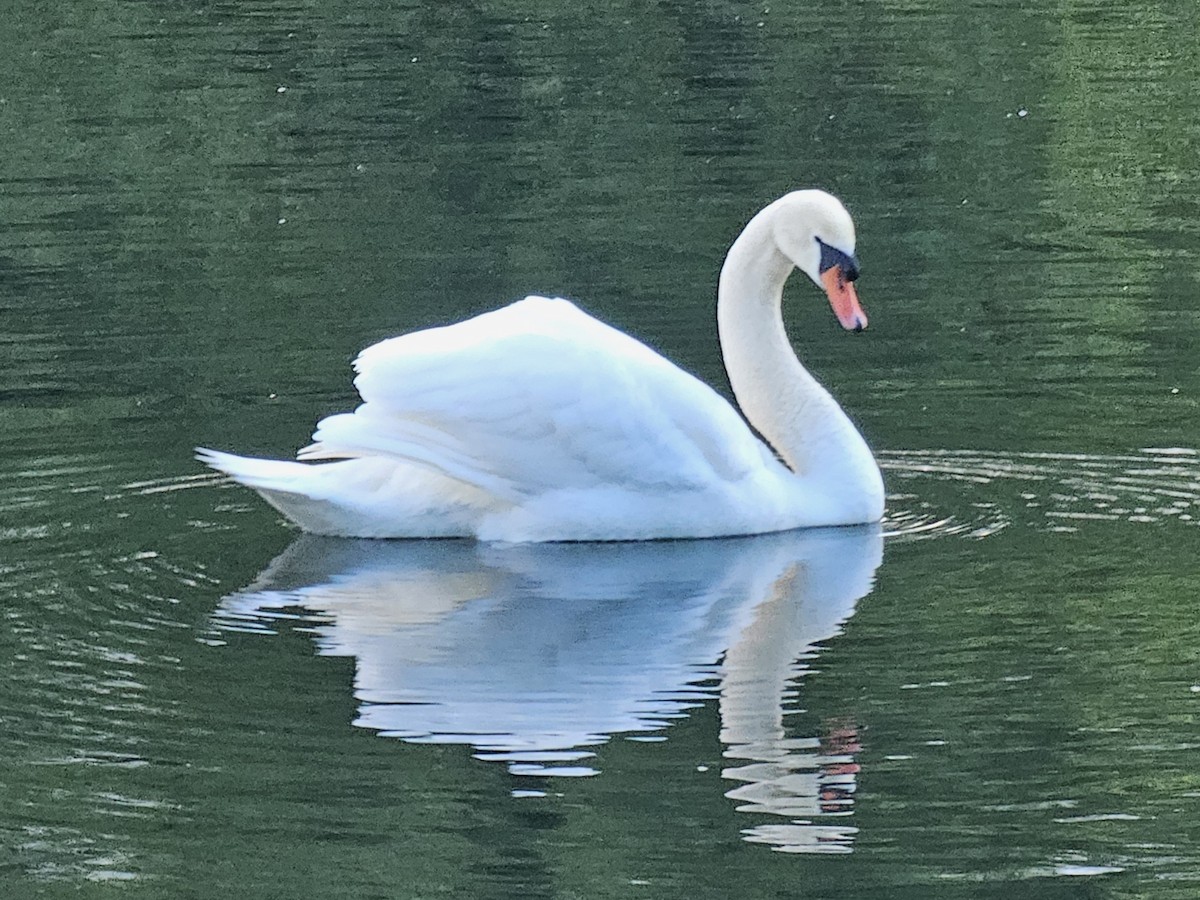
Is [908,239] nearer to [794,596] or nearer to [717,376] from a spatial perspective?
[717,376]

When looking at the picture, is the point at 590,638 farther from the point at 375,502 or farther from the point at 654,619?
the point at 375,502

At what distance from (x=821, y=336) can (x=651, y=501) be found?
148 inches

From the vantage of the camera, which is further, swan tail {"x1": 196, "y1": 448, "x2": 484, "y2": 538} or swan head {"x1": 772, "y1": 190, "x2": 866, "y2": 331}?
swan head {"x1": 772, "y1": 190, "x2": 866, "y2": 331}

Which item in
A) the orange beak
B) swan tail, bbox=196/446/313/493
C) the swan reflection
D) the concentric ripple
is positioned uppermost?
the orange beak

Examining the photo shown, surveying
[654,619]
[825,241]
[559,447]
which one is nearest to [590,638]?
[654,619]

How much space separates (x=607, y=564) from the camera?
10.7m

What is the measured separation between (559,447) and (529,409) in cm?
19

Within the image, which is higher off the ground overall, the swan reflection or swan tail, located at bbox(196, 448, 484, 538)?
swan tail, located at bbox(196, 448, 484, 538)

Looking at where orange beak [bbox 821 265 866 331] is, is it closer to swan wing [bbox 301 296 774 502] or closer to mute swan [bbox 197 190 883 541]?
mute swan [bbox 197 190 883 541]

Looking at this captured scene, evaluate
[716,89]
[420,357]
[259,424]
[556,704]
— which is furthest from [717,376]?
[716,89]

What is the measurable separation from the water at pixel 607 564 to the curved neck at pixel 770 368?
42cm

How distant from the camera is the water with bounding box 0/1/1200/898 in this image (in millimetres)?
7559

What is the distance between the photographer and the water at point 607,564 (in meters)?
7.56

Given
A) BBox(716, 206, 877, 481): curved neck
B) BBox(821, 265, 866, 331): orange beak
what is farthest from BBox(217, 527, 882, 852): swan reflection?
BBox(821, 265, 866, 331): orange beak
